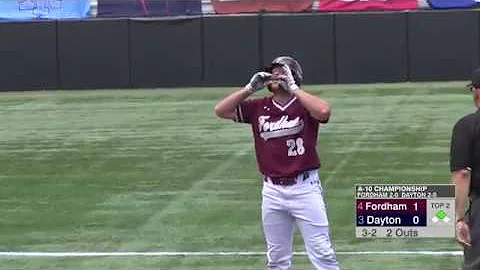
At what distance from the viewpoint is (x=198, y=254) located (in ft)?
30.4

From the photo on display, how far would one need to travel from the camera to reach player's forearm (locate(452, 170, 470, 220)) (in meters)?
5.94

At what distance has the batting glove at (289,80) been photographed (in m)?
6.61

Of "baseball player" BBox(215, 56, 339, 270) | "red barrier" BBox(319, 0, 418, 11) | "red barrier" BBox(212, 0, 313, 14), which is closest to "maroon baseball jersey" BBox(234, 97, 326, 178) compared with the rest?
"baseball player" BBox(215, 56, 339, 270)

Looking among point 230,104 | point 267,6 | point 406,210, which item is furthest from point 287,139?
point 267,6

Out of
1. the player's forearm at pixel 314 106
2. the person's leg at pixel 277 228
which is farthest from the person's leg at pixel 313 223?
the player's forearm at pixel 314 106

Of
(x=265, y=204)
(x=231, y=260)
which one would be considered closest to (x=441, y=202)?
(x=265, y=204)

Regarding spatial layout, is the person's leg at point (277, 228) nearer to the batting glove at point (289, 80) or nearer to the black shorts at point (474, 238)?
the batting glove at point (289, 80)

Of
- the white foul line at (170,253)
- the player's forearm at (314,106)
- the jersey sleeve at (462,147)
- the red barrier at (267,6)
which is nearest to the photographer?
A: the jersey sleeve at (462,147)

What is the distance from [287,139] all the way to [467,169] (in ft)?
4.06

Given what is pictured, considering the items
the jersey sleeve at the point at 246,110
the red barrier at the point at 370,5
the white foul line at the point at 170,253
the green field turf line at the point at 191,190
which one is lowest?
the green field turf line at the point at 191,190

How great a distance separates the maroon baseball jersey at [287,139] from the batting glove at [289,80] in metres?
0.11

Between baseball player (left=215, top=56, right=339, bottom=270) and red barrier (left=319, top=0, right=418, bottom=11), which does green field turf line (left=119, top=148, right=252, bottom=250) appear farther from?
red barrier (left=319, top=0, right=418, bottom=11)

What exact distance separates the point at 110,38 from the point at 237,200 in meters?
16.0

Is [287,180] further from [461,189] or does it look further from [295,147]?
[461,189]
